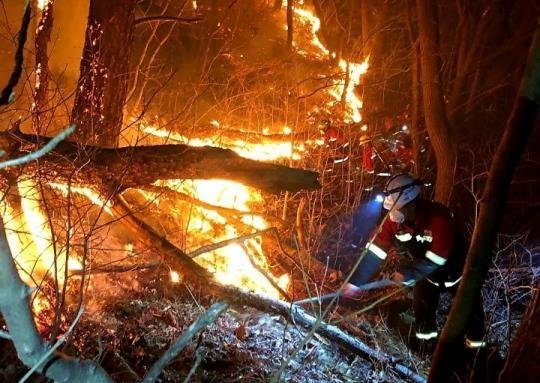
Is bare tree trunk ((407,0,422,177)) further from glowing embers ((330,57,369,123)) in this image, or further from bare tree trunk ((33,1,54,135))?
bare tree trunk ((33,1,54,135))

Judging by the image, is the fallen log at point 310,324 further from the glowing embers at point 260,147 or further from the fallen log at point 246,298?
the glowing embers at point 260,147

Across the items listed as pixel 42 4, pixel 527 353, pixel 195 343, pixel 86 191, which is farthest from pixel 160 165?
pixel 527 353

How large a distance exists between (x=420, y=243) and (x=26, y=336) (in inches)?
146

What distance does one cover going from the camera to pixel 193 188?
243 inches

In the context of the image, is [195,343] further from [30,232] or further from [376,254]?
[30,232]

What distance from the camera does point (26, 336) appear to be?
1475 mm

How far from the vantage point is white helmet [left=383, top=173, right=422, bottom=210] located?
4.20 m

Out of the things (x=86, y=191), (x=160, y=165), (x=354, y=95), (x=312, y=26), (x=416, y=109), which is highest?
(x=312, y=26)

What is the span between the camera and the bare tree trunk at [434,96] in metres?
6.26

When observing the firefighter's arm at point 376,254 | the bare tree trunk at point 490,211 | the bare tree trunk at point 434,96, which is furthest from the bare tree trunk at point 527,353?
the bare tree trunk at point 434,96

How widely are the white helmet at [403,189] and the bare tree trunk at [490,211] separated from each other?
1.72 m

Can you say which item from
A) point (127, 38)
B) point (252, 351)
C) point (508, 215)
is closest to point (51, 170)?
point (127, 38)

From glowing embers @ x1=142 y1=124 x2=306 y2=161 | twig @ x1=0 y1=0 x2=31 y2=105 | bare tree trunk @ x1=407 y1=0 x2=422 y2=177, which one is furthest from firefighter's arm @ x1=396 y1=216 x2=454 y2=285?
twig @ x1=0 y1=0 x2=31 y2=105

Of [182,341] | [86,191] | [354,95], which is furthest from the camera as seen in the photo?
[354,95]
